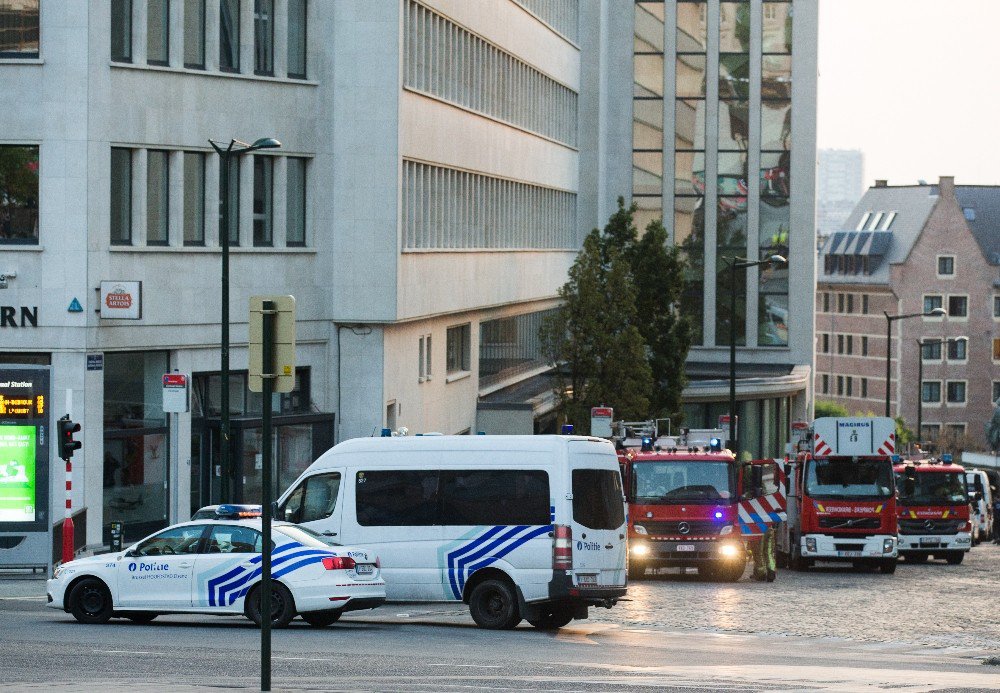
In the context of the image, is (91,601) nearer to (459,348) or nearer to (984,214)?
(459,348)

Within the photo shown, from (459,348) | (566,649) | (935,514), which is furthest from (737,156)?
(566,649)

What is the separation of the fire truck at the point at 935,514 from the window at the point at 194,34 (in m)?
18.3

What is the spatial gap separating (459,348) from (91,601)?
2985 centimetres

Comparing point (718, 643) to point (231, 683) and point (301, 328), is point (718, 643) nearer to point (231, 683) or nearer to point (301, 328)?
point (231, 683)

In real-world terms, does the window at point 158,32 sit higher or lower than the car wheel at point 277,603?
higher

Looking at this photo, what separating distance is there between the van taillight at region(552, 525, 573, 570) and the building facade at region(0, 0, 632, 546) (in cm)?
1098

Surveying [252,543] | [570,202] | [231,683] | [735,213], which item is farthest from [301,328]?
[735,213]

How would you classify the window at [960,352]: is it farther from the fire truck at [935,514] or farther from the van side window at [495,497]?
the van side window at [495,497]

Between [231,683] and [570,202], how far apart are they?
2351 inches

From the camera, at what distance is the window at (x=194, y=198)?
38.3 meters

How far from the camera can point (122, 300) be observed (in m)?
36.0

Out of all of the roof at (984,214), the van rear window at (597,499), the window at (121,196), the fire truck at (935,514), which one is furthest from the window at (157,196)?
the roof at (984,214)

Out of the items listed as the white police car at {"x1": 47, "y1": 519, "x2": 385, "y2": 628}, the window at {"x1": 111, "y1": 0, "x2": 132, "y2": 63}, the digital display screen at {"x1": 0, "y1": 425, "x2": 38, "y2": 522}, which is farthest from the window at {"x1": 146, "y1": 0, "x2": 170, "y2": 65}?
the white police car at {"x1": 47, "y1": 519, "x2": 385, "y2": 628}

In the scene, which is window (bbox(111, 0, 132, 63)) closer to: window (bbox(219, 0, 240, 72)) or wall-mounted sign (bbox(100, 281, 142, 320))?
window (bbox(219, 0, 240, 72))
